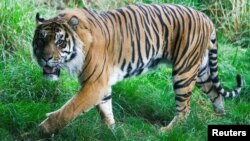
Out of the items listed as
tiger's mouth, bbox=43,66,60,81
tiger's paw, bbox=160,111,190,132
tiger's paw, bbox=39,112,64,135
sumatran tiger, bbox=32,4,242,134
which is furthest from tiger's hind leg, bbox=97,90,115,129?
tiger's mouth, bbox=43,66,60,81

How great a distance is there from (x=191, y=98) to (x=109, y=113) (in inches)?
49.1

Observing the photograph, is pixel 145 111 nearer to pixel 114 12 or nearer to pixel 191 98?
pixel 191 98

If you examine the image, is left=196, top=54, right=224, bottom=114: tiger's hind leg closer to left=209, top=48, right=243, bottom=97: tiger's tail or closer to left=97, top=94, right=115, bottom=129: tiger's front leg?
left=209, top=48, right=243, bottom=97: tiger's tail

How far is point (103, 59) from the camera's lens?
22.4ft

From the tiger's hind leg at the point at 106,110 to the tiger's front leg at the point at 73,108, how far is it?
553 millimetres

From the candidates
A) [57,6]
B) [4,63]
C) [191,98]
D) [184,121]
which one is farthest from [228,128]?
[57,6]

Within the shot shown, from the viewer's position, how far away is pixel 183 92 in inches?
296

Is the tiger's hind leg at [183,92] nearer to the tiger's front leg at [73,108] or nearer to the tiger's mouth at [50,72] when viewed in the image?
the tiger's front leg at [73,108]

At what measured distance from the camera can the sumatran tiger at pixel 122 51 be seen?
6551 millimetres

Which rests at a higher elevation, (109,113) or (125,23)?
(125,23)

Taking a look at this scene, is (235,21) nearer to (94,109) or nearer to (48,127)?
(94,109)

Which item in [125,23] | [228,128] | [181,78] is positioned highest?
[125,23]

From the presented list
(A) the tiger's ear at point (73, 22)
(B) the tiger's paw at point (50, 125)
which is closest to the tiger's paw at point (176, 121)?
(B) the tiger's paw at point (50, 125)

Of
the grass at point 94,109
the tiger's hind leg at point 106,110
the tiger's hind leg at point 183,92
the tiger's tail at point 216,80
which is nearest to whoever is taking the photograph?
the grass at point 94,109
